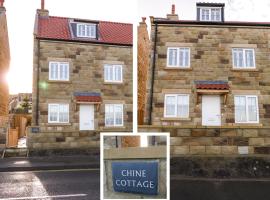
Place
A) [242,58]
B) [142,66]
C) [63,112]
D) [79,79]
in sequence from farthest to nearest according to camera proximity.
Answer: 1. [79,79]
2. [63,112]
3. [142,66]
4. [242,58]

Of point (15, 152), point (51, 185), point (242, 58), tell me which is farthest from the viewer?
point (242, 58)

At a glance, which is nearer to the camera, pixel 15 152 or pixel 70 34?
pixel 15 152

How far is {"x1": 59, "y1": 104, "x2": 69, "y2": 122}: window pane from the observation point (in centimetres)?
1449

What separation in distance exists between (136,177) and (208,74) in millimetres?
9093

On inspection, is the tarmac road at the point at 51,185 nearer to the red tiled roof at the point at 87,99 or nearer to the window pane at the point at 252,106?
the red tiled roof at the point at 87,99

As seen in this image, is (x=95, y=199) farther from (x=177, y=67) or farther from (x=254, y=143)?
(x=177, y=67)

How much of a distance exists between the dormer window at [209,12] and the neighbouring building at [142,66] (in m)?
2.37

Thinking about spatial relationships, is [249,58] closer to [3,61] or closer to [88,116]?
[88,116]

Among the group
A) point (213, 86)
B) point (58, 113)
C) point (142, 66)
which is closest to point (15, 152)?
point (58, 113)

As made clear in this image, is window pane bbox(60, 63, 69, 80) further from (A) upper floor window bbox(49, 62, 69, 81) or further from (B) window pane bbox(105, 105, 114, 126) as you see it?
(B) window pane bbox(105, 105, 114, 126)

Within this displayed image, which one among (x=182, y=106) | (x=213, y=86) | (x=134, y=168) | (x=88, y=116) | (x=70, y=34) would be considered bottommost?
(x=134, y=168)

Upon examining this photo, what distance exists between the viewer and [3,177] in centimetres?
837

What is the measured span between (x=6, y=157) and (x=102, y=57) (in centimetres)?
615

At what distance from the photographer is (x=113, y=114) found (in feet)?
49.3
